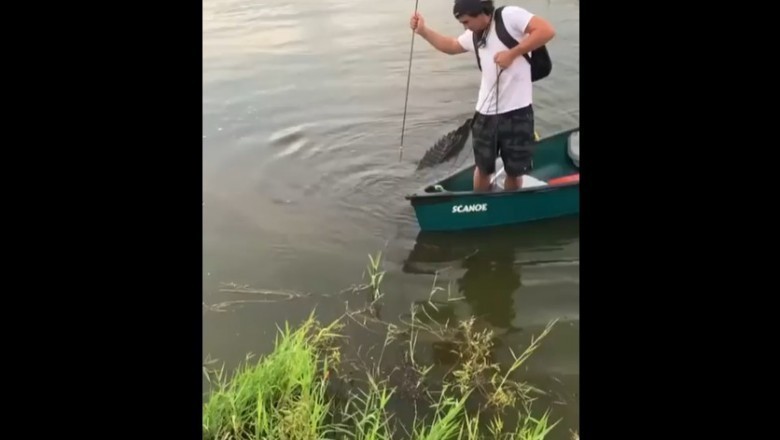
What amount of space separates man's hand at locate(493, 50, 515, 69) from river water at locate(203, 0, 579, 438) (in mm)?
68

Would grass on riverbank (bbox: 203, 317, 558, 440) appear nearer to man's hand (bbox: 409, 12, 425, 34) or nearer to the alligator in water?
the alligator in water

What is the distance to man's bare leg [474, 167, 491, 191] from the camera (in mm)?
1898

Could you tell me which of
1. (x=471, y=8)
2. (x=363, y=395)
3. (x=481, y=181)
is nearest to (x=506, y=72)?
(x=471, y=8)

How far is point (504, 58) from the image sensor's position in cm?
177

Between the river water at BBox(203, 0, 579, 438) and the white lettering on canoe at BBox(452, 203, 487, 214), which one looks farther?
the white lettering on canoe at BBox(452, 203, 487, 214)

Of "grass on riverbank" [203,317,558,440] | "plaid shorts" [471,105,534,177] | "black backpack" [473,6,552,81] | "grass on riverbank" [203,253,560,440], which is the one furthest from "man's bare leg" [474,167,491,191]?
"grass on riverbank" [203,317,558,440]

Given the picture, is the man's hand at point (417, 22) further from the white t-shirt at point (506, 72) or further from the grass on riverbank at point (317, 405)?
the grass on riverbank at point (317, 405)

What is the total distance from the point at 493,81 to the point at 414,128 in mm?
235

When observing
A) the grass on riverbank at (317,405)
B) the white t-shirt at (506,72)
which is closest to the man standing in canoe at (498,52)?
the white t-shirt at (506,72)

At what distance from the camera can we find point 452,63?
1798mm

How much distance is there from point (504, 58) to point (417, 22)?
0.77 ft

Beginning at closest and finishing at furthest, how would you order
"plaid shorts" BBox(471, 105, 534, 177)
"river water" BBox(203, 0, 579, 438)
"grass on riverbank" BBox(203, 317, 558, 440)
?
"grass on riverbank" BBox(203, 317, 558, 440), "river water" BBox(203, 0, 579, 438), "plaid shorts" BBox(471, 105, 534, 177)

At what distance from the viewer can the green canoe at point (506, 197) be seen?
1.87m
